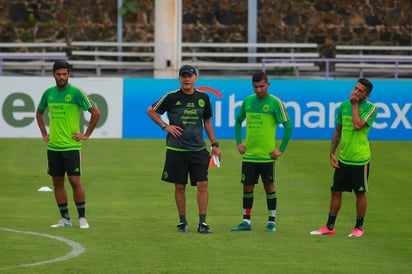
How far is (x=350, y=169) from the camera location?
13.4 metres

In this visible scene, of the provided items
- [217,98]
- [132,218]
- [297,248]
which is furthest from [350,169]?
[217,98]

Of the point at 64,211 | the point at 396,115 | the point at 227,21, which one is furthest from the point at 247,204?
the point at 227,21

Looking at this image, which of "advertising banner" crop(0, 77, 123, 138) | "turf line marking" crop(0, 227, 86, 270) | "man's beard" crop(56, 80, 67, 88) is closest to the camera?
"turf line marking" crop(0, 227, 86, 270)

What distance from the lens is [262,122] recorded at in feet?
45.4

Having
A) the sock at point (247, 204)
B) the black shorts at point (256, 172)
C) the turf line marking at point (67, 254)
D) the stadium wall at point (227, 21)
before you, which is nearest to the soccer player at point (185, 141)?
the black shorts at point (256, 172)

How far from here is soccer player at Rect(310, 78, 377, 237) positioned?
1325 cm

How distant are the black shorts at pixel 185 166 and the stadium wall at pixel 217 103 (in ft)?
39.8

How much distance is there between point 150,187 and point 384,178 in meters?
4.27

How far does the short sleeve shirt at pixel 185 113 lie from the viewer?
13.6 metres

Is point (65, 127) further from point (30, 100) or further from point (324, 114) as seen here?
point (324, 114)

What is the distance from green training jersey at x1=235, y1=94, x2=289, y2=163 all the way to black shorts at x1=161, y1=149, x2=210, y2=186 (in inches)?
23.1

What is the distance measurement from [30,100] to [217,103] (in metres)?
4.21

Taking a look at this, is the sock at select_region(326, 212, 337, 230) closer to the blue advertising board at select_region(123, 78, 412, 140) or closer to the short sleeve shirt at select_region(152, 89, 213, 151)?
the short sleeve shirt at select_region(152, 89, 213, 151)

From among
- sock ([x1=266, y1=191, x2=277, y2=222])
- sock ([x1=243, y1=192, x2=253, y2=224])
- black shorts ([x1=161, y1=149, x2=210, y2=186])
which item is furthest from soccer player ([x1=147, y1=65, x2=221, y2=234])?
sock ([x1=266, y1=191, x2=277, y2=222])
